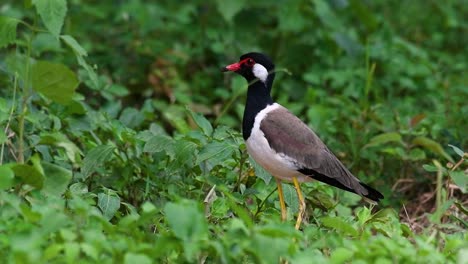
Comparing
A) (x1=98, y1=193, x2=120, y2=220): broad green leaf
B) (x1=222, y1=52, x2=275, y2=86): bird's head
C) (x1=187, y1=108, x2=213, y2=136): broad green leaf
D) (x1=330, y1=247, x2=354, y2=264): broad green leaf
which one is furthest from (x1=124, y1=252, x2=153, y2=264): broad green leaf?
(x1=222, y1=52, x2=275, y2=86): bird's head

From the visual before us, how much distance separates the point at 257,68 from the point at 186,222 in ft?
5.73

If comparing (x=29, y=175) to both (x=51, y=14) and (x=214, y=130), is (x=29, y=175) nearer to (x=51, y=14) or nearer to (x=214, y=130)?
(x=51, y=14)

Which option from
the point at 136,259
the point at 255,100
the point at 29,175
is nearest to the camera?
the point at 136,259

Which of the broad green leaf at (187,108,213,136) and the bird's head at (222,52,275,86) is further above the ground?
the bird's head at (222,52,275,86)

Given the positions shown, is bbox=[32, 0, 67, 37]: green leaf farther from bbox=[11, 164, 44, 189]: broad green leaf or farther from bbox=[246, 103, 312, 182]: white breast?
bbox=[246, 103, 312, 182]: white breast

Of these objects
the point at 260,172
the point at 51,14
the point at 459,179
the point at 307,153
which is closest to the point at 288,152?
the point at 307,153

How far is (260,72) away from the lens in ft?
18.1

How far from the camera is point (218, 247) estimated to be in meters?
3.99

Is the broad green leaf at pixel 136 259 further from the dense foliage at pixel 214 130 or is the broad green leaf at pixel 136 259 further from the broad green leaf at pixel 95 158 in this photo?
the broad green leaf at pixel 95 158

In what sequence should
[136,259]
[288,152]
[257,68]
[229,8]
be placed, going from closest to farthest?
[136,259], [288,152], [257,68], [229,8]

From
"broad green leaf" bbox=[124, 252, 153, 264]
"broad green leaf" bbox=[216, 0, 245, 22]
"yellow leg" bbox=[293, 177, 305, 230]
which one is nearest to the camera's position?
"broad green leaf" bbox=[124, 252, 153, 264]

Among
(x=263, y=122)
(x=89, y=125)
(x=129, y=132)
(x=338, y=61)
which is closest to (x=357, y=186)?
(x=263, y=122)

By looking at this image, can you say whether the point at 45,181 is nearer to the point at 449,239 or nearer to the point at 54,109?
the point at 54,109

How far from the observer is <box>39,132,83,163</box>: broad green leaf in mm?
4883
